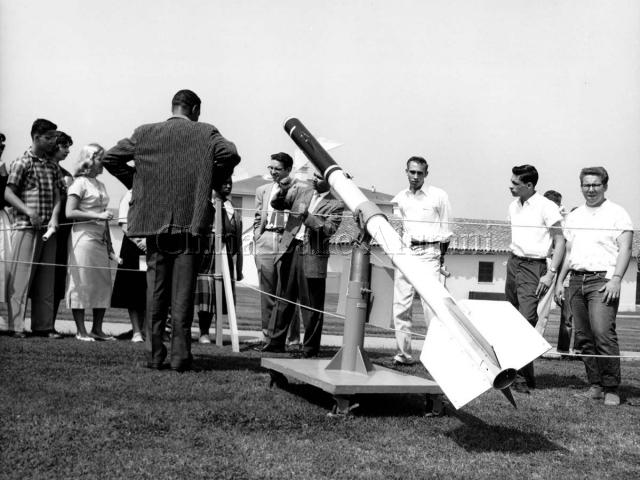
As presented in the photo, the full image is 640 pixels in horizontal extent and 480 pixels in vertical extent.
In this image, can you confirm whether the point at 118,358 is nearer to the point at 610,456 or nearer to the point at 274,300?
the point at 274,300

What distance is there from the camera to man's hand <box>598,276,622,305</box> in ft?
19.7

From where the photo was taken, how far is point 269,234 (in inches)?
346

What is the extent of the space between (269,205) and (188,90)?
2732 mm

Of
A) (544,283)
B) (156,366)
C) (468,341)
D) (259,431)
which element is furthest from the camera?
(544,283)

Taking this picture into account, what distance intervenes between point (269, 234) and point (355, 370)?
147 inches

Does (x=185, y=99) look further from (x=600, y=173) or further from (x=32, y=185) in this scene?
(x=600, y=173)

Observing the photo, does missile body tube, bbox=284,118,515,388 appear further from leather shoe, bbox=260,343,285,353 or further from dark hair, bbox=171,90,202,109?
leather shoe, bbox=260,343,285,353

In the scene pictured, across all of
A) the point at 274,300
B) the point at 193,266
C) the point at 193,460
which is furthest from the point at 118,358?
the point at 193,460

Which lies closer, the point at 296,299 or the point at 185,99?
the point at 185,99

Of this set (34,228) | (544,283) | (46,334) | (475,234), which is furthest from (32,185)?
(475,234)

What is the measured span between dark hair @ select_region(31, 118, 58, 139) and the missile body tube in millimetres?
A: 3023

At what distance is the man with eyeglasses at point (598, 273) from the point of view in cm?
608

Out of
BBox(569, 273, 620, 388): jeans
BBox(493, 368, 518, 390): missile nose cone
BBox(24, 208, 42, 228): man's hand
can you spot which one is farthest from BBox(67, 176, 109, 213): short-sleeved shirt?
BBox(493, 368, 518, 390): missile nose cone

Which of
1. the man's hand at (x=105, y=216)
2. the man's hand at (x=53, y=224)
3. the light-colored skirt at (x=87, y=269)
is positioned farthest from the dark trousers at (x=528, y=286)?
the man's hand at (x=53, y=224)
